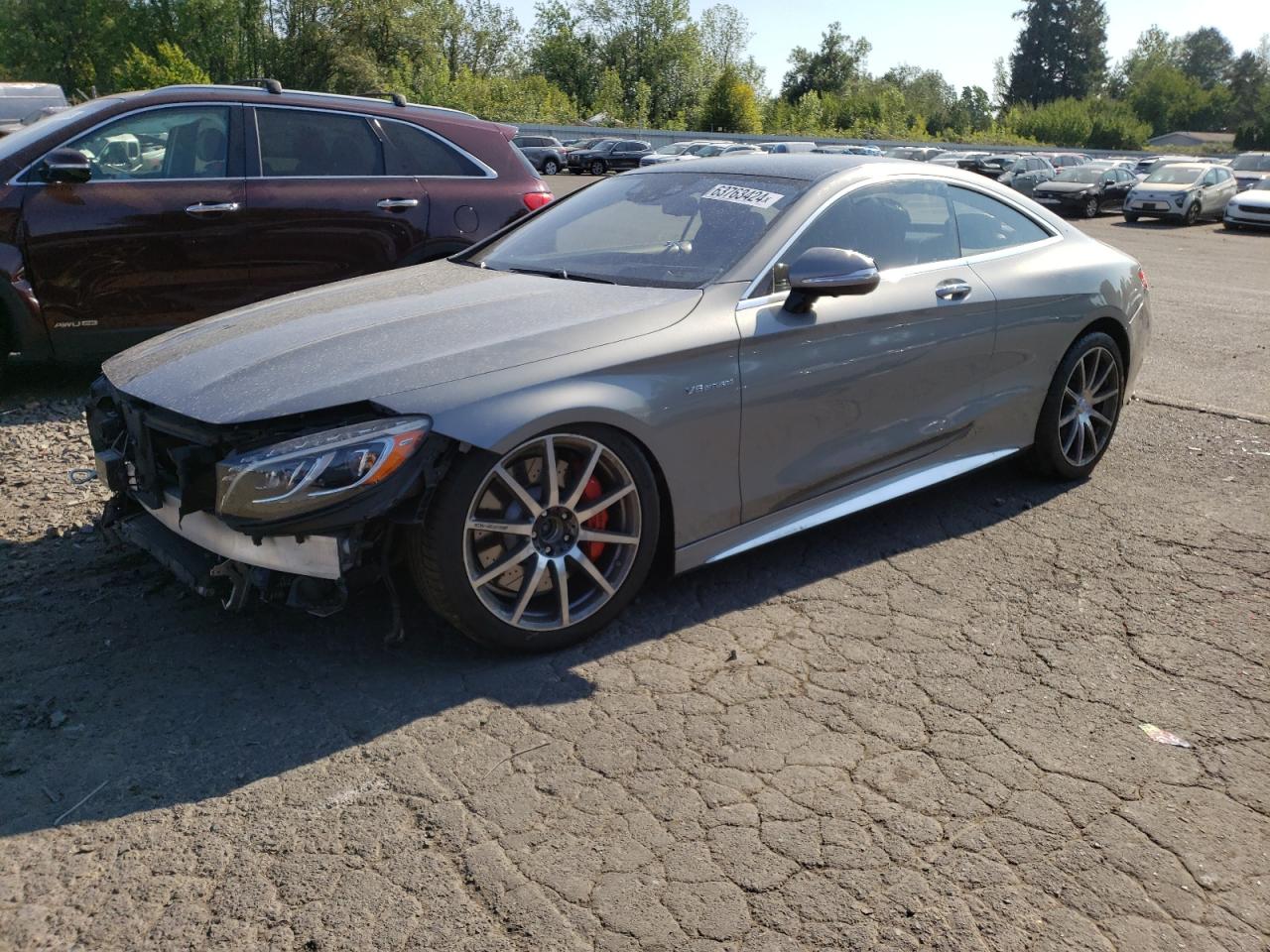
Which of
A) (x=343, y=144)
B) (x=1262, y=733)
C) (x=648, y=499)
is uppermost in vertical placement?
(x=343, y=144)

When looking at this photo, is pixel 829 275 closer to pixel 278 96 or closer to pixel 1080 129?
pixel 278 96

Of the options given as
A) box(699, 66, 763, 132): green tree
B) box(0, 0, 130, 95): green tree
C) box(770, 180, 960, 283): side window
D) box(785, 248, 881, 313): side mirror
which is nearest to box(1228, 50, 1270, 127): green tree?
box(699, 66, 763, 132): green tree

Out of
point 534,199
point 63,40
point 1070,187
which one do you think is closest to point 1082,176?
point 1070,187

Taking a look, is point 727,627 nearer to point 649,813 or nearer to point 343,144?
point 649,813

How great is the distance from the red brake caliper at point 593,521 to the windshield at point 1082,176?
3052 cm

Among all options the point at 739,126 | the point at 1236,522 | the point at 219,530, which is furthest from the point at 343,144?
the point at 739,126

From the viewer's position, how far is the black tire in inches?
205

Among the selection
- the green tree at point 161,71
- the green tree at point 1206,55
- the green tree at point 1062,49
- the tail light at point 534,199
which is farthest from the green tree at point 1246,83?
the tail light at point 534,199

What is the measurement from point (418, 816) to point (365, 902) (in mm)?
324

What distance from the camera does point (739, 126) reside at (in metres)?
72.9

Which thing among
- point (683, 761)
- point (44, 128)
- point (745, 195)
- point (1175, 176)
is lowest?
point (683, 761)

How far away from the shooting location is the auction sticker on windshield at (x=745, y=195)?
173 inches

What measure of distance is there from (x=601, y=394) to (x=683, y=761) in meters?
1.16

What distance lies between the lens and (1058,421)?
526 cm
